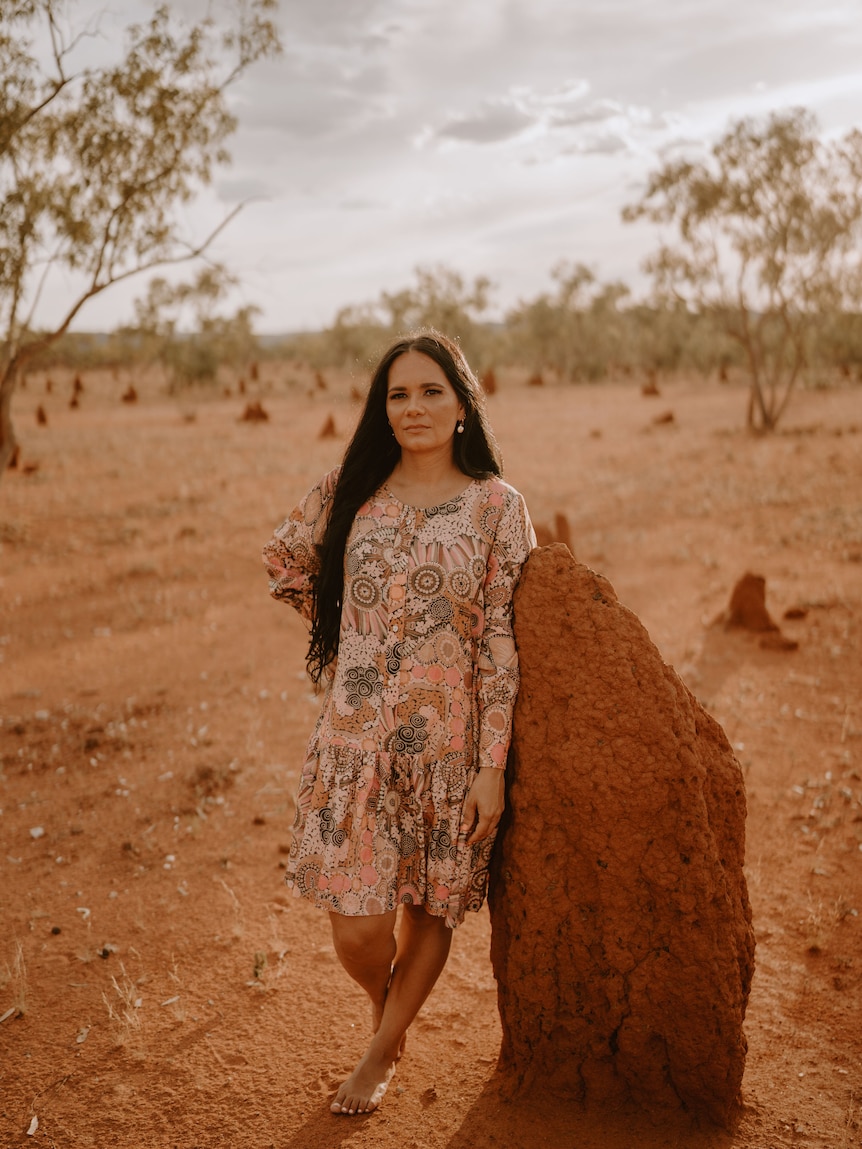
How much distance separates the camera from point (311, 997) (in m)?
3.34

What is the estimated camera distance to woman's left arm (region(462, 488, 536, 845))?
251cm

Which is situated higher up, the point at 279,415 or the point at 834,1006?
the point at 279,415

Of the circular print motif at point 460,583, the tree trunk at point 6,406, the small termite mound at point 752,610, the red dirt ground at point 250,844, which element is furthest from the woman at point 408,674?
the tree trunk at point 6,406

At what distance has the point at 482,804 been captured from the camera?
2502 millimetres

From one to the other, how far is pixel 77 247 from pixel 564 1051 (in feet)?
27.5

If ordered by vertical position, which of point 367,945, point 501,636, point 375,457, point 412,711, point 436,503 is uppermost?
point 375,457

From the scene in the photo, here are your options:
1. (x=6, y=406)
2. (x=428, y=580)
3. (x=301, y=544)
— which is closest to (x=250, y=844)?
(x=301, y=544)

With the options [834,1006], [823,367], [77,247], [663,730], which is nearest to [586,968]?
[663,730]

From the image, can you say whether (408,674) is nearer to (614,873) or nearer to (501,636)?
(501,636)

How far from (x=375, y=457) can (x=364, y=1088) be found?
1863 millimetres

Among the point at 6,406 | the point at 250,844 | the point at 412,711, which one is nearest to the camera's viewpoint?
the point at 412,711

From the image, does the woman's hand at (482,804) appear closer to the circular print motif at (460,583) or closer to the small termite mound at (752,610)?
the circular print motif at (460,583)

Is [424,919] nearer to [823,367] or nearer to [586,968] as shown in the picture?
[586,968]

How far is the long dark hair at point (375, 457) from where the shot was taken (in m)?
2.67
